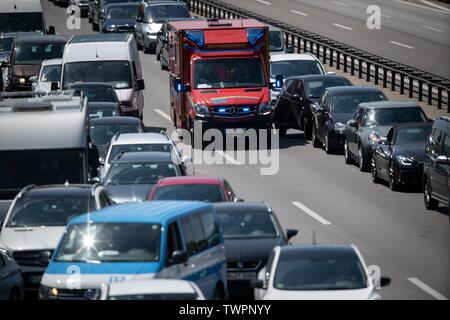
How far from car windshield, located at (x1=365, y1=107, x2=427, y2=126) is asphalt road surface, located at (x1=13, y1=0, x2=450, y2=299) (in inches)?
53.2

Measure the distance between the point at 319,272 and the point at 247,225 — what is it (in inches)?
164

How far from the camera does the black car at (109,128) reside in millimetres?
35188

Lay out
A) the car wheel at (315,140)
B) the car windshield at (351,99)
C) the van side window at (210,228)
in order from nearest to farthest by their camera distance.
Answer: the van side window at (210,228) → the car windshield at (351,99) → the car wheel at (315,140)

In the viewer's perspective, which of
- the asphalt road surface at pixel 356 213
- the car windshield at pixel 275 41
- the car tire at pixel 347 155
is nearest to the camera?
the asphalt road surface at pixel 356 213

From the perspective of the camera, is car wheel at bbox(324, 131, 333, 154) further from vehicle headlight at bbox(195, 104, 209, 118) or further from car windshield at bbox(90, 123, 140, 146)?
car windshield at bbox(90, 123, 140, 146)

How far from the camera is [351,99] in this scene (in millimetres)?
40000

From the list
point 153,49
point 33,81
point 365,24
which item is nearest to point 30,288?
point 33,81

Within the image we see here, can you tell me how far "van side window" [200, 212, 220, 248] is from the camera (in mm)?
19766

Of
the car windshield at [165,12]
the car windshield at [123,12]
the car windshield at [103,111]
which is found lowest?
the car windshield at [123,12]

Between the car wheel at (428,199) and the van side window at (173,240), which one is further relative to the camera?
the car wheel at (428,199)

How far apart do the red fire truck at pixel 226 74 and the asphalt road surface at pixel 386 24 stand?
14237 mm

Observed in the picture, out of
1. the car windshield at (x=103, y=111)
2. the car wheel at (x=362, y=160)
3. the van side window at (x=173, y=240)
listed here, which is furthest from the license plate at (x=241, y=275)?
the car windshield at (x=103, y=111)

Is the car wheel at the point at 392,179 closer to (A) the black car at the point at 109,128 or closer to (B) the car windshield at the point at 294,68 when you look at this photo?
(A) the black car at the point at 109,128

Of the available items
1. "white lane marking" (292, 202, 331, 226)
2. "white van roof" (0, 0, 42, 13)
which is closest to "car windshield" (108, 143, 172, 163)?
"white lane marking" (292, 202, 331, 226)
